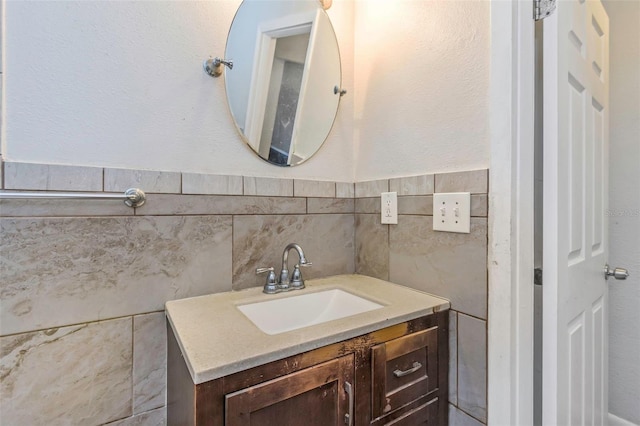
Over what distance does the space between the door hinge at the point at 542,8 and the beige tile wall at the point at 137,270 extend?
45cm

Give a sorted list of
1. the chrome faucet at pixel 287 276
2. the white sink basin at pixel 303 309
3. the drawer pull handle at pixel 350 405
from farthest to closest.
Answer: the chrome faucet at pixel 287 276, the white sink basin at pixel 303 309, the drawer pull handle at pixel 350 405

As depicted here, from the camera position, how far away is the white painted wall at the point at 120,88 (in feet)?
2.40

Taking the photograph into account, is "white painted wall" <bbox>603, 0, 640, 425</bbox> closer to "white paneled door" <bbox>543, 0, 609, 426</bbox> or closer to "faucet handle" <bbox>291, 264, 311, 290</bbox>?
"white paneled door" <bbox>543, 0, 609, 426</bbox>

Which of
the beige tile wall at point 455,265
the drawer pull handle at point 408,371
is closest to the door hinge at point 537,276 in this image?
the beige tile wall at point 455,265

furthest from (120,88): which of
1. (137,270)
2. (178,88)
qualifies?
(137,270)

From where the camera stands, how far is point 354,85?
1.30 metres

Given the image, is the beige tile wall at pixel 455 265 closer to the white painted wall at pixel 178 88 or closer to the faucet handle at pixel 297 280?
the white painted wall at pixel 178 88

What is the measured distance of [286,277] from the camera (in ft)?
3.36

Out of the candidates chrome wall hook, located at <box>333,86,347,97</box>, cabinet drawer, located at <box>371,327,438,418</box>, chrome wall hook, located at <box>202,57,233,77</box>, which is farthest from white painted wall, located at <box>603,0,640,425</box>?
chrome wall hook, located at <box>202,57,233,77</box>

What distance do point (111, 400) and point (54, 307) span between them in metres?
0.30

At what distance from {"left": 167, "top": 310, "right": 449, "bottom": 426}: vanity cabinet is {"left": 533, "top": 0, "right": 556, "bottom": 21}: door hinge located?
89 centimetres

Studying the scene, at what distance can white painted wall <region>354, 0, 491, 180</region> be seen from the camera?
2.80 feet

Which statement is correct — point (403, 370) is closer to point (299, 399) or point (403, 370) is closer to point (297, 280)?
point (299, 399)

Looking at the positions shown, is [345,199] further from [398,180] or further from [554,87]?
[554,87]
